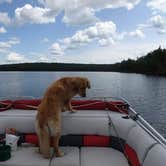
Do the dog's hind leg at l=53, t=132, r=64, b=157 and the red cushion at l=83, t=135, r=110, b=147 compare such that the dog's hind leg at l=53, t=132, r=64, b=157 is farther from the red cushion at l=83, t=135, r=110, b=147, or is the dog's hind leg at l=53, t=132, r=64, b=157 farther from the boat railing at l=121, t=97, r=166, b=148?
the boat railing at l=121, t=97, r=166, b=148

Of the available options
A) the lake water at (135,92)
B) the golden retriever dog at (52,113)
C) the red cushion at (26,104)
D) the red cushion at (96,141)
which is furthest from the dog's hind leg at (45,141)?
the lake water at (135,92)

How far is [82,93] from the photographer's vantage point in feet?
14.9

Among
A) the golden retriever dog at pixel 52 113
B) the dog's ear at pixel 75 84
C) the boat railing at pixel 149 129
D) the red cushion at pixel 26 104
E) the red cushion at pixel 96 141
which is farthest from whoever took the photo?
the red cushion at pixel 26 104

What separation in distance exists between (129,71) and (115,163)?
4681 inches

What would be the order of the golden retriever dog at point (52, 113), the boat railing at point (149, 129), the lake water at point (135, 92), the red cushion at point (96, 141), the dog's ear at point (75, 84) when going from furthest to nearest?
the lake water at point (135, 92), the red cushion at point (96, 141), the dog's ear at point (75, 84), the golden retriever dog at point (52, 113), the boat railing at point (149, 129)

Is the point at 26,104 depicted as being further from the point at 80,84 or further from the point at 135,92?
the point at 135,92

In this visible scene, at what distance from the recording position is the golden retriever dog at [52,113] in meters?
4.20

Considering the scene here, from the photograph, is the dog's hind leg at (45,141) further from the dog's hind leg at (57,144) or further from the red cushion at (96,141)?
the red cushion at (96,141)

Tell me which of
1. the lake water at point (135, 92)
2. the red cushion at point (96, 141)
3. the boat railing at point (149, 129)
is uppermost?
the boat railing at point (149, 129)

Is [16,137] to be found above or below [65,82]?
below

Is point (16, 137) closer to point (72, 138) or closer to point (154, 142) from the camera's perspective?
point (72, 138)

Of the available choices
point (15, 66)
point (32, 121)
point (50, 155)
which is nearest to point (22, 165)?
point (50, 155)

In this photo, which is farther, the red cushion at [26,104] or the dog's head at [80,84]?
the red cushion at [26,104]

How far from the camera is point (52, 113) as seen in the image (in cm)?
420
